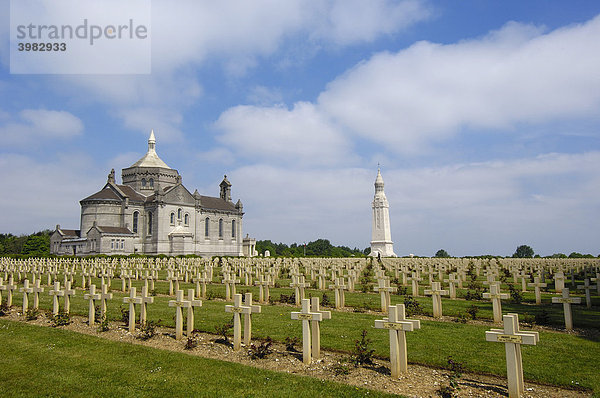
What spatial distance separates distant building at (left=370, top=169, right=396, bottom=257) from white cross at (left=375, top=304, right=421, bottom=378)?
57.2 metres

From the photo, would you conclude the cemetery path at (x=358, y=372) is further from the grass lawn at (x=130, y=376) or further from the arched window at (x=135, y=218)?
the arched window at (x=135, y=218)

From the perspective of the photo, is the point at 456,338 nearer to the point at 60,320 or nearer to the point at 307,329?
the point at 307,329

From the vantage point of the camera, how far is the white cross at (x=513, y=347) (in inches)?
220

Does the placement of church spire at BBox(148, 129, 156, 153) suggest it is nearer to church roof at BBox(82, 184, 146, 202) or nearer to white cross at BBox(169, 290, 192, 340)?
church roof at BBox(82, 184, 146, 202)

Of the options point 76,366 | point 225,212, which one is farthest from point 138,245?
point 76,366

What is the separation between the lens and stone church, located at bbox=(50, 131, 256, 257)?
54.4 m

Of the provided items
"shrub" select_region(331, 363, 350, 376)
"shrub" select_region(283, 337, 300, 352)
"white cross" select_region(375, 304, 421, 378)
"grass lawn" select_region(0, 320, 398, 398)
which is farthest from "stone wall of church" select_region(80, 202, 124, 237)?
"white cross" select_region(375, 304, 421, 378)

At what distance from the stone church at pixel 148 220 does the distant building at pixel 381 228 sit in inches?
906

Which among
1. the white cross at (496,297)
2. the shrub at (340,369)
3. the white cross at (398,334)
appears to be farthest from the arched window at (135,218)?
the white cross at (398,334)

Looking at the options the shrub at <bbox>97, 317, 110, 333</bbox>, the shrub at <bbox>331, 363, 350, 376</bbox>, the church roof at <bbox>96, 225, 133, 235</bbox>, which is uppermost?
the church roof at <bbox>96, 225, 133, 235</bbox>

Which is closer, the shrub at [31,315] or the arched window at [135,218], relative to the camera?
the shrub at [31,315]

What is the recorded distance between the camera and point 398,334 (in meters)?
6.51

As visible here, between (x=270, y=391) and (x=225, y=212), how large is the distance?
63.6 m

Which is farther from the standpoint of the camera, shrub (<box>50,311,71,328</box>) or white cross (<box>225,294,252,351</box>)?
shrub (<box>50,311,71,328</box>)
